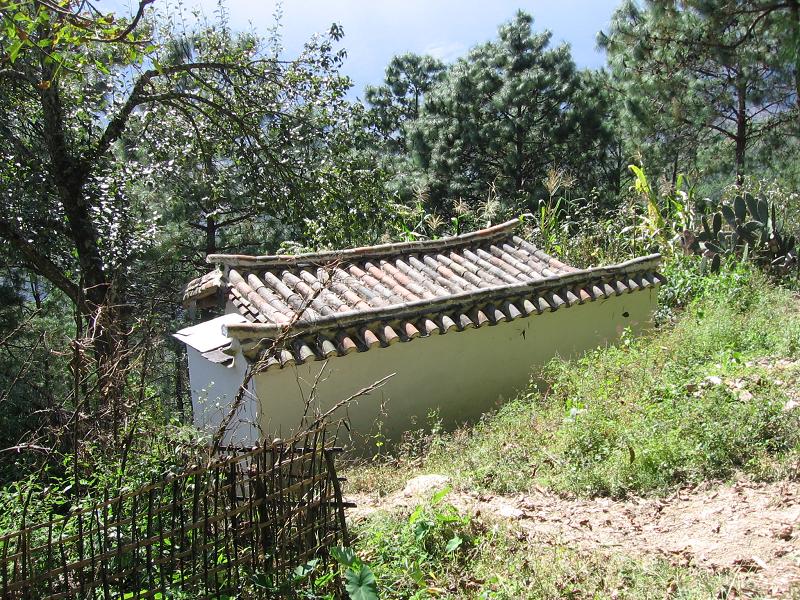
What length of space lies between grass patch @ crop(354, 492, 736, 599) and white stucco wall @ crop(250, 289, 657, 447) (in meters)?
2.23

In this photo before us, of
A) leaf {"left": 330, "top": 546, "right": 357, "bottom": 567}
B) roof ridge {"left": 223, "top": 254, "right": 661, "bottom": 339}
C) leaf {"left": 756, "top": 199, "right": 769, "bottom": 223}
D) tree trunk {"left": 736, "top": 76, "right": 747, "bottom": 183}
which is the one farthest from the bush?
tree trunk {"left": 736, "top": 76, "right": 747, "bottom": 183}

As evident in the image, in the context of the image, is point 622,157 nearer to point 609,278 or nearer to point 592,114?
point 592,114

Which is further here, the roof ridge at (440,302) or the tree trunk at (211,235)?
the tree trunk at (211,235)

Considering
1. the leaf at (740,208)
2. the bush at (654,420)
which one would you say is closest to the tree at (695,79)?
the leaf at (740,208)

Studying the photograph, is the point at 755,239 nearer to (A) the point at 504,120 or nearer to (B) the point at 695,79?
(B) the point at 695,79

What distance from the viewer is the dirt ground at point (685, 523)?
4.04m

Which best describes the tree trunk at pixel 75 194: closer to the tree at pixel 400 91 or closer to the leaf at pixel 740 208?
the leaf at pixel 740 208

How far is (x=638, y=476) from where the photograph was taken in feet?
17.6

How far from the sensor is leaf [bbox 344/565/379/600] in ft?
11.9

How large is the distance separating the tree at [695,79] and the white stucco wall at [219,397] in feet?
32.6

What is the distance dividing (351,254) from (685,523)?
5.29 metres

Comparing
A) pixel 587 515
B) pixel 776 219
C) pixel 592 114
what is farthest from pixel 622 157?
pixel 587 515

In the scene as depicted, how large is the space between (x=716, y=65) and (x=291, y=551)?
1487cm

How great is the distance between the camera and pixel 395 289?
834 cm
